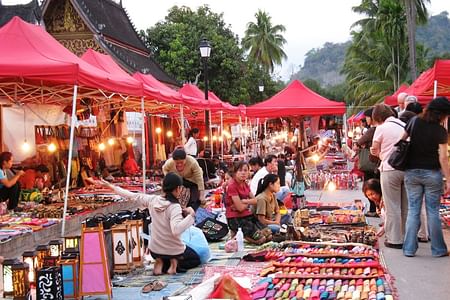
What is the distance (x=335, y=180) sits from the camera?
630 inches

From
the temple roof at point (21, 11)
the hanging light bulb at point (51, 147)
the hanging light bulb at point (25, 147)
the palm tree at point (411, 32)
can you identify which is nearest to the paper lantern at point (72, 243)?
the hanging light bulb at point (25, 147)

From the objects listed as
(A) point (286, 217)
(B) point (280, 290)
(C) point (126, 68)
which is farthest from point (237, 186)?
(C) point (126, 68)

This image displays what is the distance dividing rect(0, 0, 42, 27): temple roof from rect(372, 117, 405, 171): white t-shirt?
17474 mm

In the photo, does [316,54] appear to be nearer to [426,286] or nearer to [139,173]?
[139,173]

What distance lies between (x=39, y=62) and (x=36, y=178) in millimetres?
5271

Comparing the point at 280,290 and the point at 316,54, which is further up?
the point at 316,54

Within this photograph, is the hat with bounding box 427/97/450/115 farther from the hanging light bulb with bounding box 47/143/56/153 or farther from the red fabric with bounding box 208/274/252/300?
the hanging light bulb with bounding box 47/143/56/153

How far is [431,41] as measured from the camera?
312ft

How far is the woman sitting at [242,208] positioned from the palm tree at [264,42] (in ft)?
182

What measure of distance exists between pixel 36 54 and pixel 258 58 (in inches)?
2211

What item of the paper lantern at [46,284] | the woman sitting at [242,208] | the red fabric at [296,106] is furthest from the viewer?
the red fabric at [296,106]

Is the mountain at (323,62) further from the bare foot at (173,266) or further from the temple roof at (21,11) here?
the bare foot at (173,266)

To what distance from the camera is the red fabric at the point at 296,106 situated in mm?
14547

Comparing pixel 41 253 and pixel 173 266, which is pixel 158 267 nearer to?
pixel 173 266
